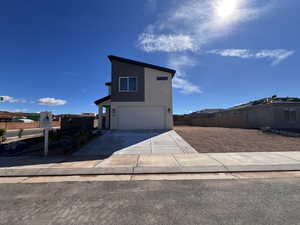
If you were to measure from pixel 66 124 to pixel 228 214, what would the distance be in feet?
46.7

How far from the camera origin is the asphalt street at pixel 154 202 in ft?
7.73

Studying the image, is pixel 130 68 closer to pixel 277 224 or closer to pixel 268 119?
pixel 277 224

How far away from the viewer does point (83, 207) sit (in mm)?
2701

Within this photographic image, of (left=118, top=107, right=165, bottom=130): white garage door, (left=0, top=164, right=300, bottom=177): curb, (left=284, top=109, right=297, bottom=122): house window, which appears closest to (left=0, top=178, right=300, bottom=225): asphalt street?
(left=0, top=164, right=300, bottom=177): curb

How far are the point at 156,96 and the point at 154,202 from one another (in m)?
12.3

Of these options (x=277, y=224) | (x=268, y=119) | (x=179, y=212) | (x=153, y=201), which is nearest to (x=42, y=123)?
(x=153, y=201)

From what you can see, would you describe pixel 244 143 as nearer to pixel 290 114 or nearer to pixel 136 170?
pixel 136 170

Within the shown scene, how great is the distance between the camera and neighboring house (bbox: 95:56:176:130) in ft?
47.6

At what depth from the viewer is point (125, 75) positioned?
48.0ft

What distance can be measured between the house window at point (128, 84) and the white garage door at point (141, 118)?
1977 millimetres

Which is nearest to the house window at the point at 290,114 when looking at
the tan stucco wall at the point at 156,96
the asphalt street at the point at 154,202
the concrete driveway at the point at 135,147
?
the tan stucco wall at the point at 156,96

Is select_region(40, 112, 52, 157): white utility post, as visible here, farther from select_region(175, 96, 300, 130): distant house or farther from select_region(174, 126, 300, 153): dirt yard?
select_region(175, 96, 300, 130): distant house

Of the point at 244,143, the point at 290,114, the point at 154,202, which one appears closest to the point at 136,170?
the point at 154,202

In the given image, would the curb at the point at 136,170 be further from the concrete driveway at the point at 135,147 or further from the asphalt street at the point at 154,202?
the concrete driveway at the point at 135,147
